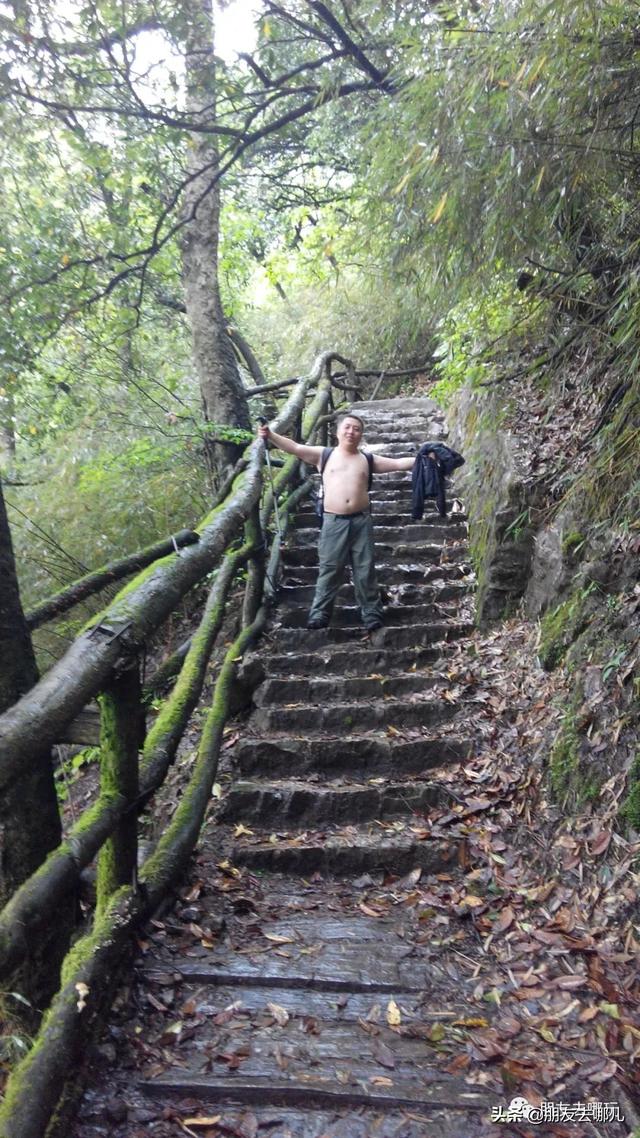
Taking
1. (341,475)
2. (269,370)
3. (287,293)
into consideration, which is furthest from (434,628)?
(287,293)

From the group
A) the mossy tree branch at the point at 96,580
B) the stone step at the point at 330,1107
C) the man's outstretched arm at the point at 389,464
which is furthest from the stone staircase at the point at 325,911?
the mossy tree branch at the point at 96,580

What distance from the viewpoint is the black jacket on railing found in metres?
5.67

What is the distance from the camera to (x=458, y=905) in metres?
3.35

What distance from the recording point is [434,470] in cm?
573

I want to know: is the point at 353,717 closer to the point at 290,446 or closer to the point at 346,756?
the point at 346,756

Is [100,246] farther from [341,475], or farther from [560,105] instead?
[560,105]

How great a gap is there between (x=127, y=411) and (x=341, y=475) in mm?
4634

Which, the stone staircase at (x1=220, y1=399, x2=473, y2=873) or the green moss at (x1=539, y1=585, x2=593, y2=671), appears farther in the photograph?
the green moss at (x1=539, y1=585, x2=593, y2=671)

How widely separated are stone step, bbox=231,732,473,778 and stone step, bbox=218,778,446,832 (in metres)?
0.24

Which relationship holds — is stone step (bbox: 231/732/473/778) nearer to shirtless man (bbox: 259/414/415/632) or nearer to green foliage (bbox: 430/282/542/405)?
shirtless man (bbox: 259/414/415/632)

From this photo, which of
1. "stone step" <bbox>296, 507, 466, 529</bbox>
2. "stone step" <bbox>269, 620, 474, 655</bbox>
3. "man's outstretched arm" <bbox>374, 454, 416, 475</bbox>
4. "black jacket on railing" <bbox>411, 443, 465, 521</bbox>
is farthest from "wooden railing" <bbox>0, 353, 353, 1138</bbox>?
"stone step" <bbox>296, 507, 466, 529</bbox>

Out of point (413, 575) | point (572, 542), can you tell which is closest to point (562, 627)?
point (572, 542)

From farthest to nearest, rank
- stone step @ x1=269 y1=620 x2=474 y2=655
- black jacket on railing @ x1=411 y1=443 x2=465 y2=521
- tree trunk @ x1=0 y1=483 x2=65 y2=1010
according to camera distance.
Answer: black jacket on railing @ x1=411 y1=443 x2=465 y2=521
stone step @ x1=269 y1=620 x2=474 y2=655
tree trunk @ x1=0 y1=483 x2=65 y2=1010

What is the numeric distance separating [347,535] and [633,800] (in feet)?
9.77
